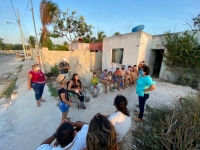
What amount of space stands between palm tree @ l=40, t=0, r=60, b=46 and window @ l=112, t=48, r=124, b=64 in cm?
753

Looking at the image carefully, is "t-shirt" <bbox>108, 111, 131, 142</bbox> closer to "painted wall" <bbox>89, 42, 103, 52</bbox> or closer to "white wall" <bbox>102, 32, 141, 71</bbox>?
"white wall" <bbox>102, 32, 141, 71</bbox>

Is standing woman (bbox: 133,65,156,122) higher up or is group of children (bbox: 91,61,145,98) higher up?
standing woman (bbox: 133,65,156,122)

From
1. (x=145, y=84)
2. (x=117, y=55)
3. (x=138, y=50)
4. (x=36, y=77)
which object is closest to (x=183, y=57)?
(x=138, y=50)

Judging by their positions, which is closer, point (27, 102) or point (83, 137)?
point (83, 137)

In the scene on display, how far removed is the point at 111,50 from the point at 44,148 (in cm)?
856

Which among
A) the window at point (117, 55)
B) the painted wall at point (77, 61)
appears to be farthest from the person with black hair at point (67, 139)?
the window at point (117, 55)

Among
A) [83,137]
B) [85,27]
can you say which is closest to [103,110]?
[83,137]

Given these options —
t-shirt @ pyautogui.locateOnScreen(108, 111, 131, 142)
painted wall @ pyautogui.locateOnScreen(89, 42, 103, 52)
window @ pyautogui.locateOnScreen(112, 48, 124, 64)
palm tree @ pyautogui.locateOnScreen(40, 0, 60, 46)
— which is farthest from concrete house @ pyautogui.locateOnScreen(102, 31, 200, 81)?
palm tree @ pyautogui.locateOnScreen(40, 0, 60, 46)

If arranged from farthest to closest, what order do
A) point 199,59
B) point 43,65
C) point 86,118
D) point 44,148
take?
point 43,65 < point 199,59 < point 86,118 < point 44,148

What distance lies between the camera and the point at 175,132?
5.63 ft

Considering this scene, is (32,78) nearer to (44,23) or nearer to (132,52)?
(132,52)

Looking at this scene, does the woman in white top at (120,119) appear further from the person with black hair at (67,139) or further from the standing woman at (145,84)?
the standing woman at (145,84)

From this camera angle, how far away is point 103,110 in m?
3.35

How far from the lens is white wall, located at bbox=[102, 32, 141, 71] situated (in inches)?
270
